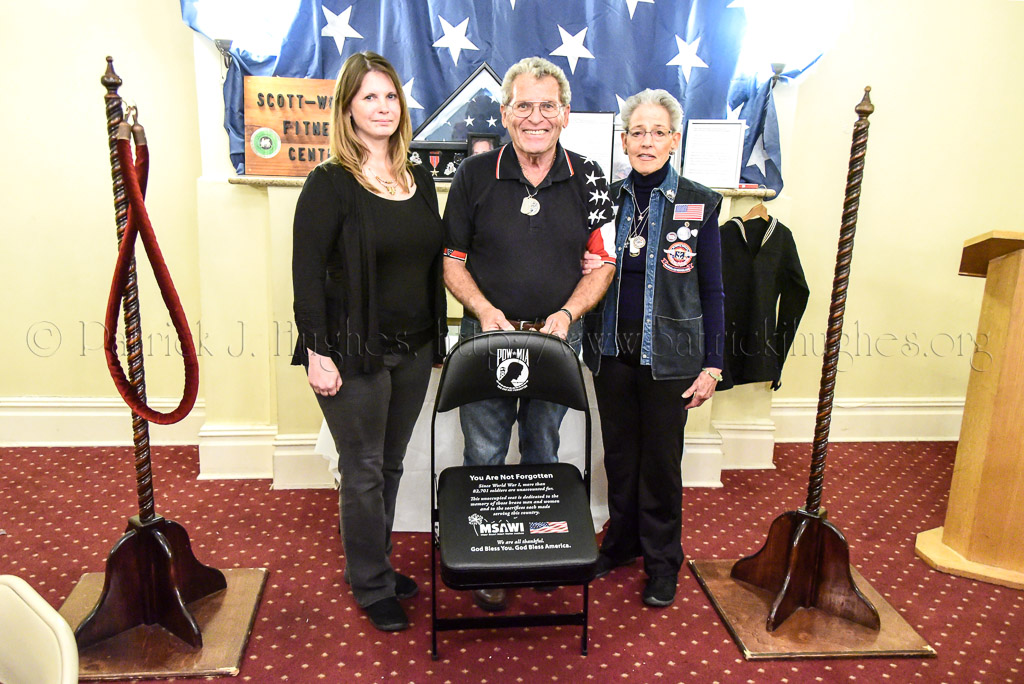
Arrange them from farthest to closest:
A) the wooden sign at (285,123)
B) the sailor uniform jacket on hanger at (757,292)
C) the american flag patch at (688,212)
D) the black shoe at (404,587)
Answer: the sailor uniform jacket on hanger at (757,292) < the wooden sign at (285,123) < the black shoe at (404,587) < the american flag patch at (688,212)

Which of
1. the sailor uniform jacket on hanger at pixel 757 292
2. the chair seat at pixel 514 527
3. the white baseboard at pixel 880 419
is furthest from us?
the white baseboard at pixel 880 419

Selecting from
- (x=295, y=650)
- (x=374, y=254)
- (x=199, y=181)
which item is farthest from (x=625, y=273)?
(x=199, y=181)

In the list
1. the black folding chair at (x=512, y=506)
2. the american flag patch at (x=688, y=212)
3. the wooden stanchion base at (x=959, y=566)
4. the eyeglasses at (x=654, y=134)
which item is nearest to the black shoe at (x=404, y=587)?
the black folding chair at (x=512, y=506)

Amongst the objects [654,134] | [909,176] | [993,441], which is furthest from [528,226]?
[909,176]

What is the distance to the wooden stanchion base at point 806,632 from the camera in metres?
2.10

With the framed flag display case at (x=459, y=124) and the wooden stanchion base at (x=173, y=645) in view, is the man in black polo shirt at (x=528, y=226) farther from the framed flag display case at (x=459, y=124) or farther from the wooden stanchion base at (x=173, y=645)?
the wooden stanchion base at (x=173, y=645)

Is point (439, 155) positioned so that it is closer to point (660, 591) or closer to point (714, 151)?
point (714, 151)

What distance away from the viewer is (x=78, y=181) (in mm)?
3346

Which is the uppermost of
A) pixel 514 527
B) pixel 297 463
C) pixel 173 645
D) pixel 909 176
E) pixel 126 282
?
pixel 909 176

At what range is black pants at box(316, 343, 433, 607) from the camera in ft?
6.60

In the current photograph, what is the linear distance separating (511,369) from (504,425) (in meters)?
0.30

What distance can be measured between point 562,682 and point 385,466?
0.86 meters

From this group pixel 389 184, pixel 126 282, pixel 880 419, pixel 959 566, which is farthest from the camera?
pixel 880 419

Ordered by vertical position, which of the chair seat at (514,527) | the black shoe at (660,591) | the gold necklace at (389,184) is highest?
the gold necklace at (389,184)
